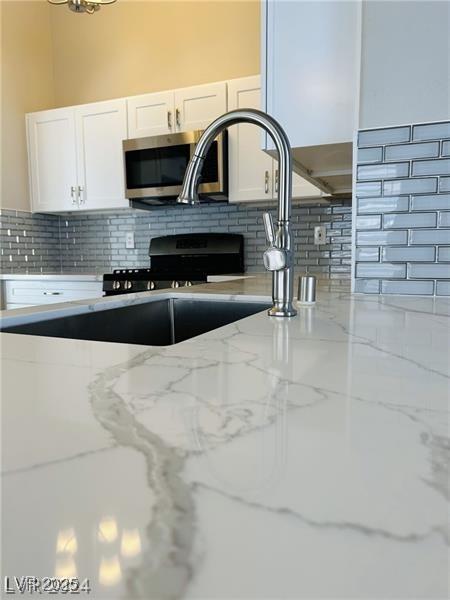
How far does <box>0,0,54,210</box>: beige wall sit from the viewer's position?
350cm

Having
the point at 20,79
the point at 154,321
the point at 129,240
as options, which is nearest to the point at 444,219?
the point at 154,321

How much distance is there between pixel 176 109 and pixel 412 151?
2.27 m

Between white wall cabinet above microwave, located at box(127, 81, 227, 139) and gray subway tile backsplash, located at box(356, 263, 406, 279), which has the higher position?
white wall cabinet above microwave, located at box(127, 81, 227, 139)

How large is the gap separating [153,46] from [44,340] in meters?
3.57

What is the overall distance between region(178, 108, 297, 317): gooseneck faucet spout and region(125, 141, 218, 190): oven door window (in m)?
2.05

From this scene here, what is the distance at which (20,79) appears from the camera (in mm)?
3629

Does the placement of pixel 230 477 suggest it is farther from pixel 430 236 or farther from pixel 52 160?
pixel 52 160

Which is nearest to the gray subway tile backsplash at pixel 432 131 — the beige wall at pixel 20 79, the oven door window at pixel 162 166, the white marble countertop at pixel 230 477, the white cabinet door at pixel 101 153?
the white marble countertop at pixel 230 477

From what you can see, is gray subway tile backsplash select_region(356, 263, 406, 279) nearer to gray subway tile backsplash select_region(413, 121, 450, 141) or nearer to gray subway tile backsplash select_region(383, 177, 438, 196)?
gray subway tile backsplash select_region(383, 177, 438, 196)

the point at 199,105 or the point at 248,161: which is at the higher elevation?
the point at 199,105

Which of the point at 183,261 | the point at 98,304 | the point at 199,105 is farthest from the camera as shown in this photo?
the point at 183,261

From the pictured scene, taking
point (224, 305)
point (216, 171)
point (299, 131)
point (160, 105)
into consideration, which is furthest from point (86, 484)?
point (160, 105)

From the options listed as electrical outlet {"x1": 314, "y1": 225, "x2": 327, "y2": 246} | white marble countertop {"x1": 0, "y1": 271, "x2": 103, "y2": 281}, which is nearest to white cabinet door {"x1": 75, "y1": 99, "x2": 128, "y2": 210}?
white marble countertop {"x1": 0, "y1": 271, "x2": 103, "y2": 281}

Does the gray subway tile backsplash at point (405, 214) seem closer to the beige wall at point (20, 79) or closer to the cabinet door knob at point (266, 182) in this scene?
the cabinet door knob at point (266, 182)
